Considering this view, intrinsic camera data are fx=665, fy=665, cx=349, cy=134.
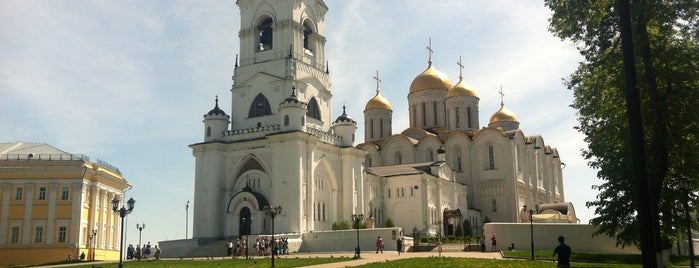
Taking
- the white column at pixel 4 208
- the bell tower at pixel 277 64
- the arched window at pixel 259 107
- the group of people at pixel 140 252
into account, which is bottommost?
the group of people at pixel 140 252

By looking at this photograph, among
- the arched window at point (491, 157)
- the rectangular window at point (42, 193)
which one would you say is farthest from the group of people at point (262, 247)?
the arched window at point (491, 157)

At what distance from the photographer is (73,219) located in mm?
46688

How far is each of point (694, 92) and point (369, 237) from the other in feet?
70.8

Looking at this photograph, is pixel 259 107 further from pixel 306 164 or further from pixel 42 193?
pixel 42 193

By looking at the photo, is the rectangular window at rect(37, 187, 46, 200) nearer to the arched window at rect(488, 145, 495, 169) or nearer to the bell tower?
the bell tower

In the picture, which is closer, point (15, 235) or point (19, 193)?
point (15, 235)

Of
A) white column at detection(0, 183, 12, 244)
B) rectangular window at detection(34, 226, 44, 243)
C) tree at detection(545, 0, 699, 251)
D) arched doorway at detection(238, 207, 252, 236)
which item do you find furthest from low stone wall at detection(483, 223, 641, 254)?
white column at detection(0, 183, 12, 244)

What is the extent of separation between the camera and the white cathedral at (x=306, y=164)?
1692 inches

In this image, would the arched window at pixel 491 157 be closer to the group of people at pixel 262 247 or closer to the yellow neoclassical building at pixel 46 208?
the group of people at pixel 262 247

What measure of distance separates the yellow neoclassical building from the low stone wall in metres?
27.4

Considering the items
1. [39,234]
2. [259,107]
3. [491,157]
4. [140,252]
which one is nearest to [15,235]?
[39,234]

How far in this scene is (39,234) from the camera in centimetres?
4662

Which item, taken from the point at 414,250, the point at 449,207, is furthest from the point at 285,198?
the point at 449,207

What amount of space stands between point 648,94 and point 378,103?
163 ft
